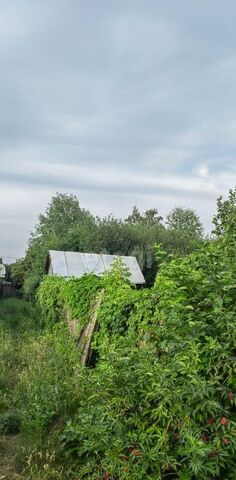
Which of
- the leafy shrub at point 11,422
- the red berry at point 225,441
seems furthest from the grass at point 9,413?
the red berry at point 225,441

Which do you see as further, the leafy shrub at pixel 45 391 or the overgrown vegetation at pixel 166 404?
the leafy shrub at pixel 45 391

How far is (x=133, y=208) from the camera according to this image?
193ft

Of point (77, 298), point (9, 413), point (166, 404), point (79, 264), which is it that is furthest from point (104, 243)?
point (166, 404)

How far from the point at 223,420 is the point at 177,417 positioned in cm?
29

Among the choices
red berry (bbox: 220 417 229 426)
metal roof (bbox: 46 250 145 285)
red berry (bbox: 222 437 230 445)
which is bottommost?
red berry (bbox: 222 437 230 445)

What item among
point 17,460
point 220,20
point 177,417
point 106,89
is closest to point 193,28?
point 220,20

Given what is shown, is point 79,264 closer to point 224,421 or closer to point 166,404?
point 166,404

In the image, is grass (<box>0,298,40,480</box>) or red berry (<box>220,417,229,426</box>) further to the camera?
grass (<box>0,298,40,480</box>)

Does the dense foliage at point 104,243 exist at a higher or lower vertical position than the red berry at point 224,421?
higher

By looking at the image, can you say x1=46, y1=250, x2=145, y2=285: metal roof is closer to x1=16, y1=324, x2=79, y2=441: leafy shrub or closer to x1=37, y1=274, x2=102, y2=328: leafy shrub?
x1=37, y1=274, x2=102, y2=328: leafy shrub

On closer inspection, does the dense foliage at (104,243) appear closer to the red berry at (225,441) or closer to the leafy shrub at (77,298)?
the leafy shrub at (77,298)

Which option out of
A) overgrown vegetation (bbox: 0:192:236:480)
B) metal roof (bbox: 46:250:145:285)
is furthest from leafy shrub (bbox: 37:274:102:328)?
metal roof (bbox: 46:250:145:285)

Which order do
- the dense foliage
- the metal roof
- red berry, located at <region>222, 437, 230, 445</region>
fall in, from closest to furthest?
red berry, located at <region>222, 437, 230, 445</region> → the metal roof → the dense foliage

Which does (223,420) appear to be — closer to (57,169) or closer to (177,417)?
(177,417)
